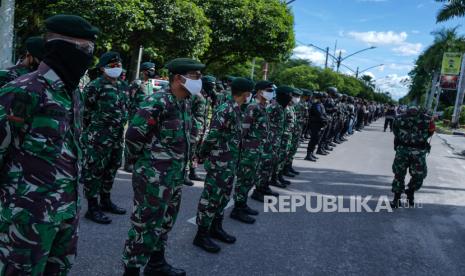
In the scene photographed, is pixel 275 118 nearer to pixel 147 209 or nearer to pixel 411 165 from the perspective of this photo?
pixel 411 165

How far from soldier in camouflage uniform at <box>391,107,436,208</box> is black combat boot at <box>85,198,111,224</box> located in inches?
178

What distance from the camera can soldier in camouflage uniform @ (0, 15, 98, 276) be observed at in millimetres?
1978

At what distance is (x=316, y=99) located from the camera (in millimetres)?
11203

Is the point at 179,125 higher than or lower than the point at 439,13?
lower

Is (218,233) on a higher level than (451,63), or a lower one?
lower

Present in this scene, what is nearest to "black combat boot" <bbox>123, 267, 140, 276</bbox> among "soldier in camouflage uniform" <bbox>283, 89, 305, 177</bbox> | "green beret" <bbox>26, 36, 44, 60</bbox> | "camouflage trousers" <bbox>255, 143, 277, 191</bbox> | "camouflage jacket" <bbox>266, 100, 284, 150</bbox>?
"green beret" <bbox>26, 36, 44, 60</bbox>

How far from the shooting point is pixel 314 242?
4809mm

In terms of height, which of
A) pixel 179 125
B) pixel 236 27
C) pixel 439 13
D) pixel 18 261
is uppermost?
pixel 439 13

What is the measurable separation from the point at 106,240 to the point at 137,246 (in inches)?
46.6

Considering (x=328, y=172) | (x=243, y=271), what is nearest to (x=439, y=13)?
(x=328, y=172)

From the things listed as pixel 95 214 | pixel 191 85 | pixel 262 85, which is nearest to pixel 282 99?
pixel 262 85

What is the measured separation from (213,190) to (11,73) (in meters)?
2.21

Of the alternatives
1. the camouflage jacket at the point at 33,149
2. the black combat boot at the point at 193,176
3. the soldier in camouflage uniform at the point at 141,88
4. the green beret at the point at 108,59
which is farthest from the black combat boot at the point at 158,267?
the black combat boot at the point at 193,176

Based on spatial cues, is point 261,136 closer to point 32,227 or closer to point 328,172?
point 32,227
